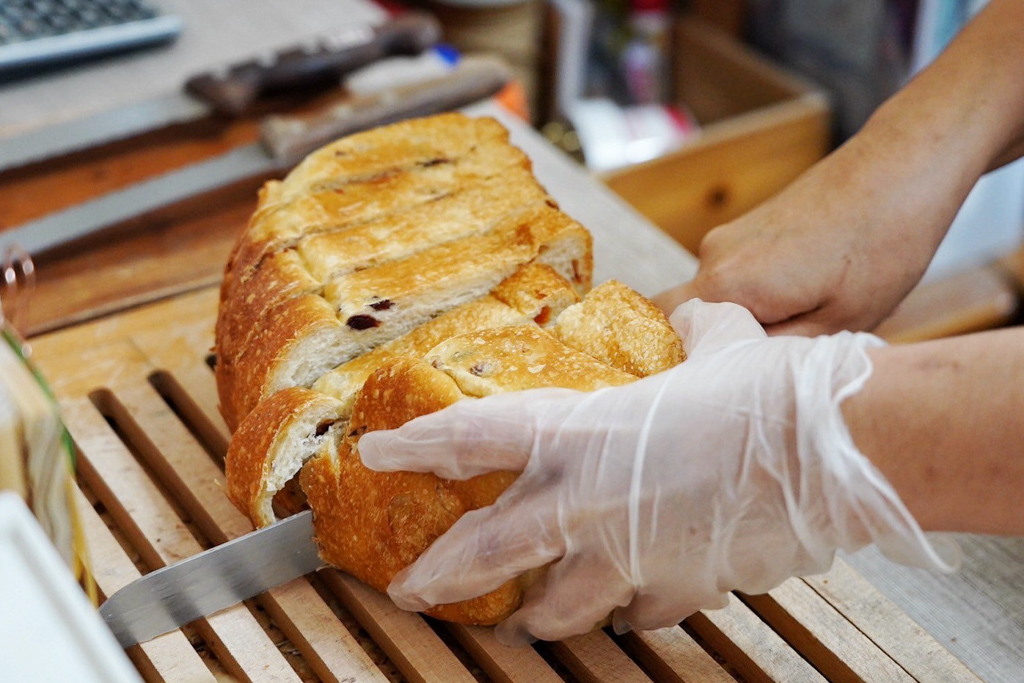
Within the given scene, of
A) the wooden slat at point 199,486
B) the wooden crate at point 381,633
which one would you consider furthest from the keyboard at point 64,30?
the wooden crate at point 381,633

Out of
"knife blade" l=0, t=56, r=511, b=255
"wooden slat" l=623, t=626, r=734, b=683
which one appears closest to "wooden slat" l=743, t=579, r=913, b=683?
"wooden slat" l=623, t=626, r=734, b=683

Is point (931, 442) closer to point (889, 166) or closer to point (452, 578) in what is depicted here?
point (452, 578)

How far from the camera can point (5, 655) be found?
88 centimetres

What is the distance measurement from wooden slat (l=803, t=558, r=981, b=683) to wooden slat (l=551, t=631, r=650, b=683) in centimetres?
33

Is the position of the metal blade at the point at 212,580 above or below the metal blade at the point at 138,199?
below

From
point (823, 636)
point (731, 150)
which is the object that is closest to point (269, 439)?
point (823, 636)

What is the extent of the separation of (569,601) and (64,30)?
83.6 inches

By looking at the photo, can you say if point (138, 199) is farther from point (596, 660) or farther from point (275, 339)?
point (596, 660)

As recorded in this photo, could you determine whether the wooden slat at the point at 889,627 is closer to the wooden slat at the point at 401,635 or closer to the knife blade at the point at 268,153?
the wooden slat at the point at 401,635

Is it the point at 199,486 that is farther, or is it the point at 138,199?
the point at 138,199

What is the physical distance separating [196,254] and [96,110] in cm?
61

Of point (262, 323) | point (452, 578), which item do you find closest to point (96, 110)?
point (262, 323)

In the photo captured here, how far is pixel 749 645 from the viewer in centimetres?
147

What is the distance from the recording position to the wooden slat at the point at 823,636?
4.74 feet
